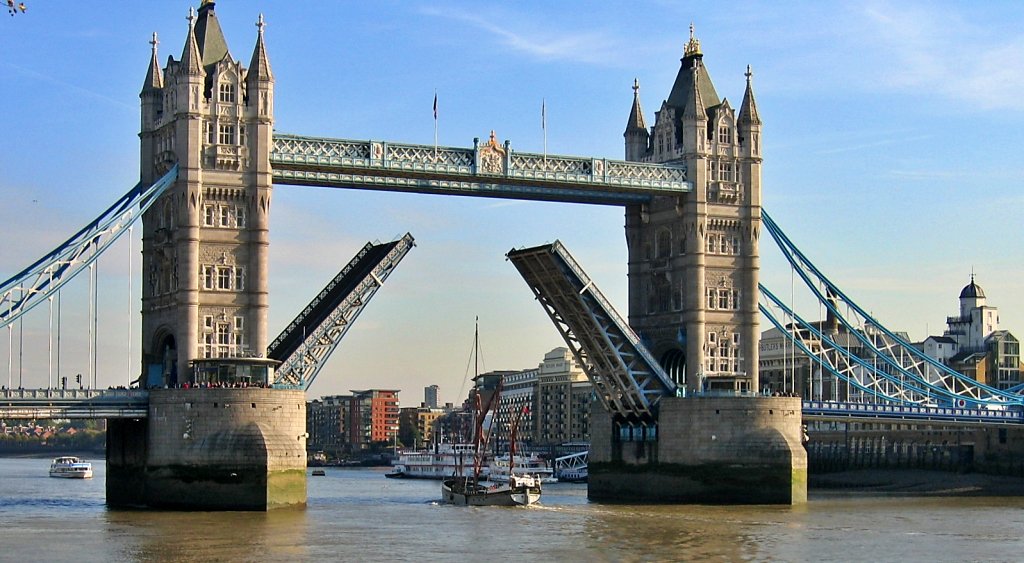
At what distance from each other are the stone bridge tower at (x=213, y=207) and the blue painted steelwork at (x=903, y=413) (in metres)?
28.0

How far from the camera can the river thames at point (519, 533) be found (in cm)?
5697

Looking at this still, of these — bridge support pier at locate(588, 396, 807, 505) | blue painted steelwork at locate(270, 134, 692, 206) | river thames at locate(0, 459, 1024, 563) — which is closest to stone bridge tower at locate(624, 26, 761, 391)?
blue painted steelwork at locate(270, 134, 692, 206)

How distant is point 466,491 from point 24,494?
29.1 meters

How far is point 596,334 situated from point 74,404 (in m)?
24.3

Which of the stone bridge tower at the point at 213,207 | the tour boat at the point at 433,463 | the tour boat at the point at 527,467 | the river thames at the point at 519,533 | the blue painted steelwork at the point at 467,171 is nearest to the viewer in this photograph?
the river thames at the point at 519,533

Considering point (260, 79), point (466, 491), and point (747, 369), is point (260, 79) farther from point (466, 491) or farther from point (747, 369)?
point (747, 369)

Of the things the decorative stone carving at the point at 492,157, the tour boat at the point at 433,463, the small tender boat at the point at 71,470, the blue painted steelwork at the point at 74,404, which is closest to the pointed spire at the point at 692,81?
the decorative stone carving at the point at 492,157

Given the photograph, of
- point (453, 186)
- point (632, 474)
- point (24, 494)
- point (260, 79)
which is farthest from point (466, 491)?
point (24, 494)

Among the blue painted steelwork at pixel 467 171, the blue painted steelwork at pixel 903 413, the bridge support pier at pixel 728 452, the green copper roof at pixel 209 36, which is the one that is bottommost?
the bridge support pier at pixel 728 452

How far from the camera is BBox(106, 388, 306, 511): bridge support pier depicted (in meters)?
72.8

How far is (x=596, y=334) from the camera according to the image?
8431 cm

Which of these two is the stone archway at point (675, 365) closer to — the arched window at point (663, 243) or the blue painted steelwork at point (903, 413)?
the arched window at point (663, 243)

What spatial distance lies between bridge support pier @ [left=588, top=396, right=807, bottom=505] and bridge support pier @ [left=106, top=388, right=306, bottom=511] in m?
18.2

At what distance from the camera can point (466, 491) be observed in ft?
275
